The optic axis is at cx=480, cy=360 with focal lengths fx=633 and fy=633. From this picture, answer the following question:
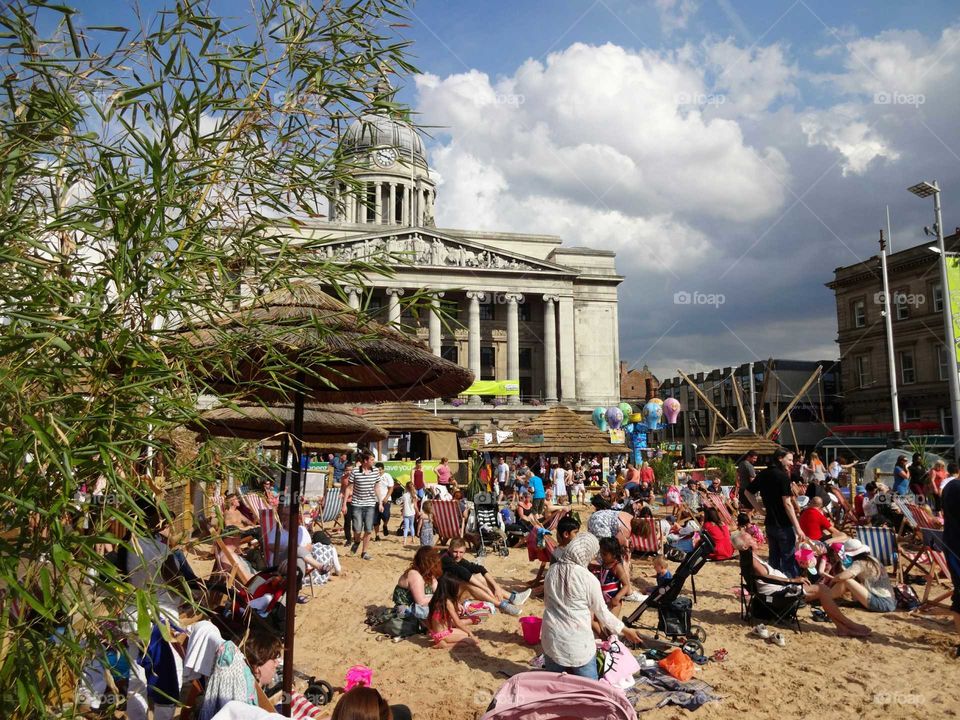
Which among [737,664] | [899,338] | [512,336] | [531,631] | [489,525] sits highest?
[512,336]

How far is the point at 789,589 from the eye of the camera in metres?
6.38

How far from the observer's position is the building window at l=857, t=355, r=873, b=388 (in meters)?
38.7

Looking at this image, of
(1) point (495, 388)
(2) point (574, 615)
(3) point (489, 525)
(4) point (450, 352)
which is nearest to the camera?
(2) point (574, 615)

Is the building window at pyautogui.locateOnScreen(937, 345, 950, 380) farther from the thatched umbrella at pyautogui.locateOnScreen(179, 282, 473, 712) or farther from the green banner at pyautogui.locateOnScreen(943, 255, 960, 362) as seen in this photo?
the thatched umbrella at pyautogui.locateOnScreen(179, 282, 473, 712)

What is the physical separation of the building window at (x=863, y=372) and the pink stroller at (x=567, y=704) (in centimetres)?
4231

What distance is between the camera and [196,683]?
145 inches

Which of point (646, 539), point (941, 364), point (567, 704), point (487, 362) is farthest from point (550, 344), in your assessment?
point (567, 704)

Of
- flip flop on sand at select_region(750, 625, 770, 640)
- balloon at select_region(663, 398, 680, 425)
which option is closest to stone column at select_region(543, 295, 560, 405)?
balloon at select_region(663, 398, 680, 425)

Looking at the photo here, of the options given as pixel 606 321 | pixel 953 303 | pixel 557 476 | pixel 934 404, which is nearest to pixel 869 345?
pixel 934 404

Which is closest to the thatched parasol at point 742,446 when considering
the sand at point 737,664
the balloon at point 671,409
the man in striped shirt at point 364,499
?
the balloon at point 671,409

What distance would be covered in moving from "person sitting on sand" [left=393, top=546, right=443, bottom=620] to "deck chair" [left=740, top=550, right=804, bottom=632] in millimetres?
3160

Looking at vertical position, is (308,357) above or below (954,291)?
below

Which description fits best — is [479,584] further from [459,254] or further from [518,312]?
[518,312]

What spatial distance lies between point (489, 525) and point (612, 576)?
4401mm
